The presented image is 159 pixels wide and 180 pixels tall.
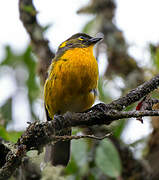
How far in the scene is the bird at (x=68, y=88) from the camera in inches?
153

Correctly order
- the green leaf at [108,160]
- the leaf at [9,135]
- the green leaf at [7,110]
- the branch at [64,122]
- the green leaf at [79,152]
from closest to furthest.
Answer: the branch at [64,122]
the leaf at [9,135]
the green leaf at [108,160]
the green leaf at [79,152]
the green leaf at [7,110]

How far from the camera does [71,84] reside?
3.85 meters

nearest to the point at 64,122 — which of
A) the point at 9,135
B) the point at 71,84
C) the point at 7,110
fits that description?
the point at 71,84

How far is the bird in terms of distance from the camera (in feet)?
Answer: 12.7

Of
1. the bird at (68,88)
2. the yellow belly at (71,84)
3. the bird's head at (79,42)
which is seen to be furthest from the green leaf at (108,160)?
the bird's head at (79,42)

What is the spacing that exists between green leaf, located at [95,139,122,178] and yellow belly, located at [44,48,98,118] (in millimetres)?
632

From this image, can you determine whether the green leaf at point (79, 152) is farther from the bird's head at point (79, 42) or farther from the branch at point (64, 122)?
the branch at point (64, 122)

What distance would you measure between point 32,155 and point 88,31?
327 centimetres

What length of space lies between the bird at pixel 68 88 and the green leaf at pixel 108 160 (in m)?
0.42

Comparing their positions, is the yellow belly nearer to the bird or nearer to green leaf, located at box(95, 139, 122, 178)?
the bird

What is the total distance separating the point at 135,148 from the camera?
491 cm

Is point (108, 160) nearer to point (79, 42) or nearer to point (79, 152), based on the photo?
point (79, 152)

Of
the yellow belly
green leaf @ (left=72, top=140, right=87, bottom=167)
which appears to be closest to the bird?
the yellow belly

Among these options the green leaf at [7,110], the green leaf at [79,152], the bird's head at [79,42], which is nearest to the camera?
the green leaf at [79,152]
